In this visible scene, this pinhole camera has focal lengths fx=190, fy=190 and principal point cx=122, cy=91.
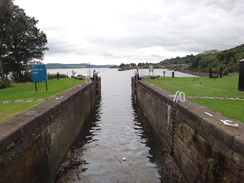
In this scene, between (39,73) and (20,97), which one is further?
(39,73)

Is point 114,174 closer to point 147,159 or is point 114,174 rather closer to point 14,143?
point 147,159

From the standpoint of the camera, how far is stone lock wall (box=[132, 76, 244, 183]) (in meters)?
4.51

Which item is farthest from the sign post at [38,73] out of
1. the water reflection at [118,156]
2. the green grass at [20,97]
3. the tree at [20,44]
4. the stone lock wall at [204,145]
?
the tree at [20,44]

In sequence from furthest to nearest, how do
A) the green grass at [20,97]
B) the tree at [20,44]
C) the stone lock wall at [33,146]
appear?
1. the tree at [20,44]
2. the green grass at [20,97]
3. the stone lock wall at [33,146]

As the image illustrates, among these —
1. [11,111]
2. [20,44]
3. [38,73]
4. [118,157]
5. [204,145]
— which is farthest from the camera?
[20,44]

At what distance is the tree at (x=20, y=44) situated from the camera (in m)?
24.0

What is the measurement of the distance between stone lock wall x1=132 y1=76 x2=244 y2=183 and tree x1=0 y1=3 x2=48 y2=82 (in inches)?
913

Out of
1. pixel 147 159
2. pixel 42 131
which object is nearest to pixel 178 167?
pixel 147 159

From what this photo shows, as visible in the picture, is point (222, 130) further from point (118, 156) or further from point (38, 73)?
point (38, 73)

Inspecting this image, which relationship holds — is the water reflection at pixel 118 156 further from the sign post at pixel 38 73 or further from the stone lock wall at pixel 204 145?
the sign post at pixel 38 73

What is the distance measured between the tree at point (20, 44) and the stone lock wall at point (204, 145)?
913 inches

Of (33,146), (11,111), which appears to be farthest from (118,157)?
(11,111)

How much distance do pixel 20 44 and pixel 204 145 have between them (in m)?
29.7

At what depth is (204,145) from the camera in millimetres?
5910
